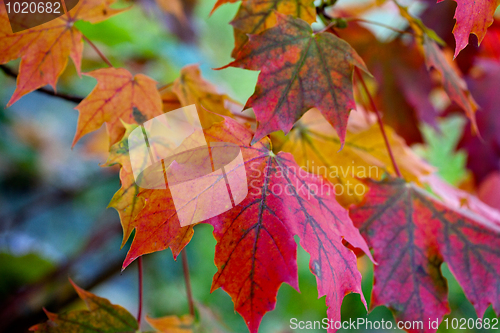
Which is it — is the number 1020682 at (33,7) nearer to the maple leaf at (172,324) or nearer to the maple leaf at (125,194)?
the maple leaf at (125,194)

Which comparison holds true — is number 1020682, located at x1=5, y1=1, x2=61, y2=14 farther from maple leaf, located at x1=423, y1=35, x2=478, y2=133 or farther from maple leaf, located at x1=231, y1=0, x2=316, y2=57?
maple leaf, located at x1=423, y1=35, x2=478, y2=133

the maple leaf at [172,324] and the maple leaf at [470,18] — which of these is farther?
the maple leaf at [172,324]

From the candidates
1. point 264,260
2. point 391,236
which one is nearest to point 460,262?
point 391,236

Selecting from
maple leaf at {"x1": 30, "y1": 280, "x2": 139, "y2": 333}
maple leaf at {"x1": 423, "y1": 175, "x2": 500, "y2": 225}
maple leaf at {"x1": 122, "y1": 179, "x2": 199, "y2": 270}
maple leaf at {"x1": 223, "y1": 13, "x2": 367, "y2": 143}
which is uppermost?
maple leaf at {"x1": 223, "y1": 13, "x2": 367, "y2": 143}

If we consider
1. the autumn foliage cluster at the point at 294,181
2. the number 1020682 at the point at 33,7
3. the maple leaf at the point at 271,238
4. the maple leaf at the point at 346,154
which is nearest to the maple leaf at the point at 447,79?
the autumn foliage cluster at the point at 294,181

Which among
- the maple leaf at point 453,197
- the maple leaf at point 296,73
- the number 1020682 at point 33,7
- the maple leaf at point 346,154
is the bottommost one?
the maple leaf at point 453,197

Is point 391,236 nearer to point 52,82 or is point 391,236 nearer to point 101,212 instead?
point 52,82

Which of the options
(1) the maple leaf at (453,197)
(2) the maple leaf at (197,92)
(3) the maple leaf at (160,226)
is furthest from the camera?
(1) the maple leaf at (453,197)

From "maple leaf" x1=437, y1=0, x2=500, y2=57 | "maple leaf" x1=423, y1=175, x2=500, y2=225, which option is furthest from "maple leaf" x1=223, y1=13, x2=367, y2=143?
"maple leaf" x1=423, y1=175, x2=500, y2=225
